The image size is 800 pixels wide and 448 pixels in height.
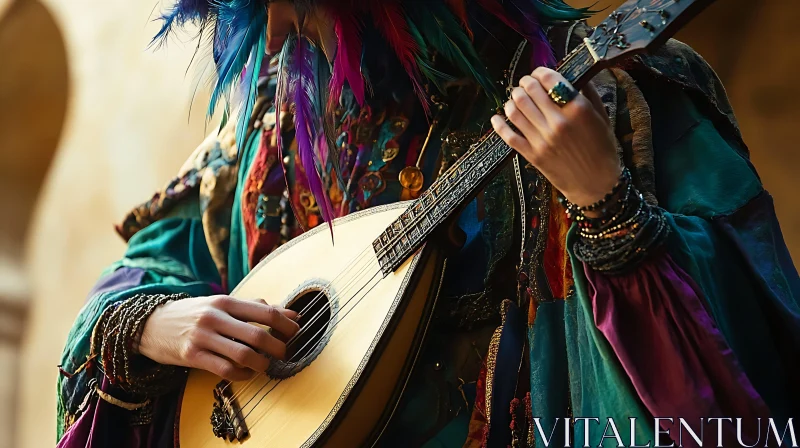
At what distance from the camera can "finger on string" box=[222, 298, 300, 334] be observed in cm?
110

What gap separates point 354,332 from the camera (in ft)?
3.41

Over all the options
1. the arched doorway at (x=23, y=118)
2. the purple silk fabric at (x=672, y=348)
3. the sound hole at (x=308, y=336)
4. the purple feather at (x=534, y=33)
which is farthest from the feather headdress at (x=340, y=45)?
the arched doorway at (x=23, y=118)

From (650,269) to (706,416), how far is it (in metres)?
0.14

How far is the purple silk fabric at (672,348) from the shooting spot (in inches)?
29.8

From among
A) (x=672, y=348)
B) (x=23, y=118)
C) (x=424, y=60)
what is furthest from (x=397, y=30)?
(x=23, y=118)

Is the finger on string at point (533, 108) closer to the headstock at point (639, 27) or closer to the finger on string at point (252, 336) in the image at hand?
the headstock at point (639, 27)

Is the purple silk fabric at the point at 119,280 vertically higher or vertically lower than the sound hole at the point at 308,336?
higher

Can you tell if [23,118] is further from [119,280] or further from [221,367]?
[221,367]

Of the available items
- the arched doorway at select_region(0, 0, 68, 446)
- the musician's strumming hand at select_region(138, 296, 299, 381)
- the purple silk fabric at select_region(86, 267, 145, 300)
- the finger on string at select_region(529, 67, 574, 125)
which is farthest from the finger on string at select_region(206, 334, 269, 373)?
the arched doorway at select_region(0, 0, 68, 446)

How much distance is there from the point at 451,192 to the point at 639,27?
0.95 ft

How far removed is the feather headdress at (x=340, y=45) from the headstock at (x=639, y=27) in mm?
187

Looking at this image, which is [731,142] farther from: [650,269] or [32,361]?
[32,361]

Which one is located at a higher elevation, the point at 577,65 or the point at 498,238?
the point at 577,65

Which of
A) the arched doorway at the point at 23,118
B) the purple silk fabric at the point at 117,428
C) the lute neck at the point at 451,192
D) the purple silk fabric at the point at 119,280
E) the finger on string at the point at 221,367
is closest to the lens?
the lute neck at the point at 451,192
